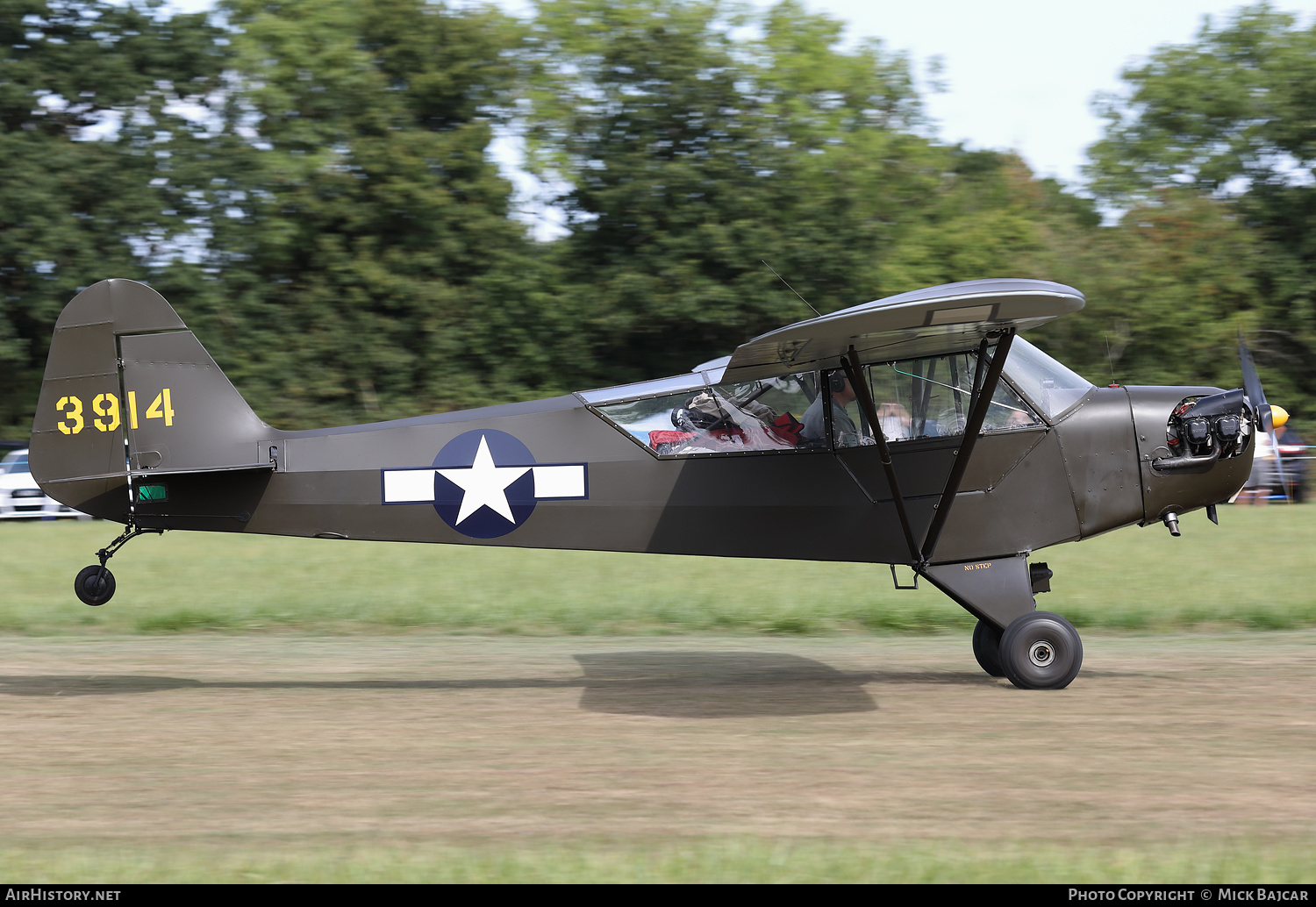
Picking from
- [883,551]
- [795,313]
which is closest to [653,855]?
[883,551]

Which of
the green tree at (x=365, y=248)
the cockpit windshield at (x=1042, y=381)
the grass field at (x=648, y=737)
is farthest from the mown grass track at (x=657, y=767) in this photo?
the green tree at (x=365, y=248)

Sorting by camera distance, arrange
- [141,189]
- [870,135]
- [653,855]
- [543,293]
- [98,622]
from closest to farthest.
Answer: [653,855]
[98,622]
[141,189]
[543,293]
[870,135]

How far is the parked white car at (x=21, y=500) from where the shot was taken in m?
22.8

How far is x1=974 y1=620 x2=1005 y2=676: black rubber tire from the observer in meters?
8.06

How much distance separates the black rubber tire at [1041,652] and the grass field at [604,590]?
3084 mm

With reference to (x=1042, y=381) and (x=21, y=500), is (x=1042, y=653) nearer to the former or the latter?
(x=1042, y=381)

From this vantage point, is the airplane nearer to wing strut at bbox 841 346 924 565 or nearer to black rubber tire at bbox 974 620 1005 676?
wing strut at bbox 841 346 924 565

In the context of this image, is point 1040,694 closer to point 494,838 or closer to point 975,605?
point 975,605

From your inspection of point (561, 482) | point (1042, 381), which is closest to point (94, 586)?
point (561, 482)

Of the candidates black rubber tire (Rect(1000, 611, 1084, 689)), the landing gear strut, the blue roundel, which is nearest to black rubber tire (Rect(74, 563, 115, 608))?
the landing gear strut

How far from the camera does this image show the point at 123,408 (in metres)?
7.57

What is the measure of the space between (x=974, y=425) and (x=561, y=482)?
8.89ft

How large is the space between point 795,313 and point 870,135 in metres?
9.46

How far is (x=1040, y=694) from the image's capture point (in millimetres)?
7410
